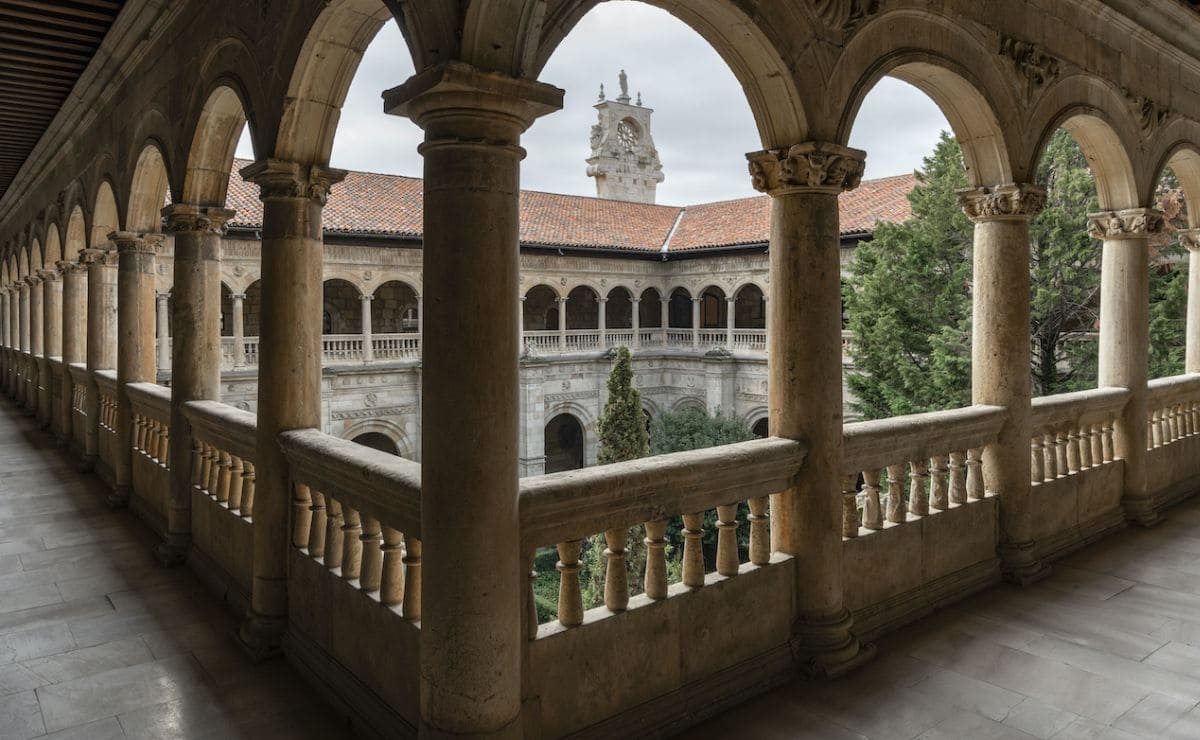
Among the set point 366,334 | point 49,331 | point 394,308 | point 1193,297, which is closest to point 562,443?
point 394,308

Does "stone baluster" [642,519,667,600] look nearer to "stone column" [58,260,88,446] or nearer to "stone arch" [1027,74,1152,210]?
"stone arch" [1027,74,1152,210]

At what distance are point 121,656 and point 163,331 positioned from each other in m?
19.0

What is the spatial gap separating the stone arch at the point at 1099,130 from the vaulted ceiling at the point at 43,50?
21.3 feet

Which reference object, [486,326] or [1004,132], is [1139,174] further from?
[486,326]

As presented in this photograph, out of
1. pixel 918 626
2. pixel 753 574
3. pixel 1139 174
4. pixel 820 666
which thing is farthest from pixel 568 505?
pixel 1139 174

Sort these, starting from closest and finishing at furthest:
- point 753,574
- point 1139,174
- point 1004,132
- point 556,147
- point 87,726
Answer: point 87,726 < point 753,574 < point 1004,132 < point 1139,174 < point 556,147

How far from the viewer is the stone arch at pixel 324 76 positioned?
372 cm

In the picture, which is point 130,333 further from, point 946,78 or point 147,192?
point 946,78

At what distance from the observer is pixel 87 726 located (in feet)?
10.5

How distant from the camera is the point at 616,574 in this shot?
10.5ft

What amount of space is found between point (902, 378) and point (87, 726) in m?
16.1

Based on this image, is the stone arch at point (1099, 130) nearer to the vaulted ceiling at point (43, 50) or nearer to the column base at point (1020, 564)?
the column base at point (1020, 564)

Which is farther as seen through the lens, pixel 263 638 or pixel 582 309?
pixel 582 309

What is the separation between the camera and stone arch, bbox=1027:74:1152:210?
550cm
